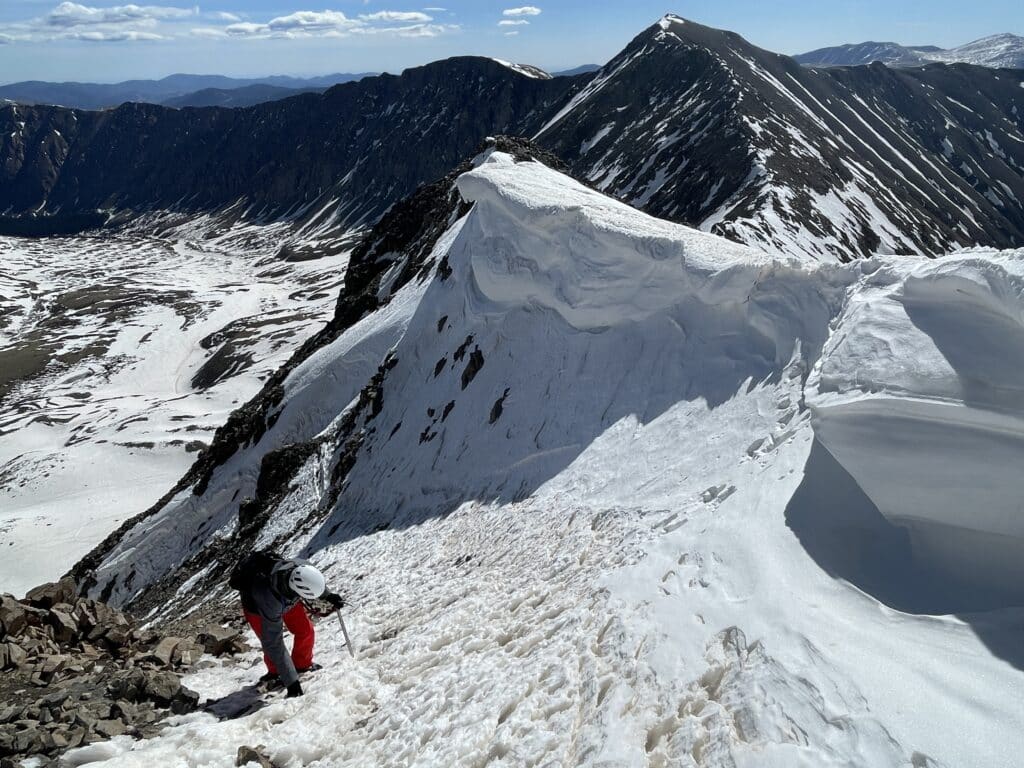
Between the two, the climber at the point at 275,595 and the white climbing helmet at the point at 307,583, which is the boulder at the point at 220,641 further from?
the white climbing helmet at the point at 307,583

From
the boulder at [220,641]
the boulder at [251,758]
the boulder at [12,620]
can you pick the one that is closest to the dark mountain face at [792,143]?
the boulder at [220,641]

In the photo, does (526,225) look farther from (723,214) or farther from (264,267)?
(264,267)

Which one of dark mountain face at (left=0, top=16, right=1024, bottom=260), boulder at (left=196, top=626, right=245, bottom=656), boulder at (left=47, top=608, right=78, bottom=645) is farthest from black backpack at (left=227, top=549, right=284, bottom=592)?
dark mountain face at (left=0, top=16, right=1024, bottom=260)

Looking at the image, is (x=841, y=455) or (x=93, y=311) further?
(x=93, y=311)

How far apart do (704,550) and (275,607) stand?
20.4 ft

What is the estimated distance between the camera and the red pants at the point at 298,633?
9922 mm

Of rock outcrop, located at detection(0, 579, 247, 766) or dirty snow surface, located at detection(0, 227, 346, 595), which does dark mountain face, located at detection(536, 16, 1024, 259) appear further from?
dirty snow surface, located at detection(0, 227, 346, 595)

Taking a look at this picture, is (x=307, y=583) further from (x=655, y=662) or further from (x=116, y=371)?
(x=116, y=371)

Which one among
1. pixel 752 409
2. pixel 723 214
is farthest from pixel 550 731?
pixel 723 214

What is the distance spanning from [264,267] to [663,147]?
117643mm

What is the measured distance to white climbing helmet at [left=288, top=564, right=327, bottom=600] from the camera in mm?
9367

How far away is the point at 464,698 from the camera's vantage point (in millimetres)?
8453

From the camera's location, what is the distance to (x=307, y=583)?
9.38m

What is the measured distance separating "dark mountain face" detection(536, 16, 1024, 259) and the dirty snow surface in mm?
52755
